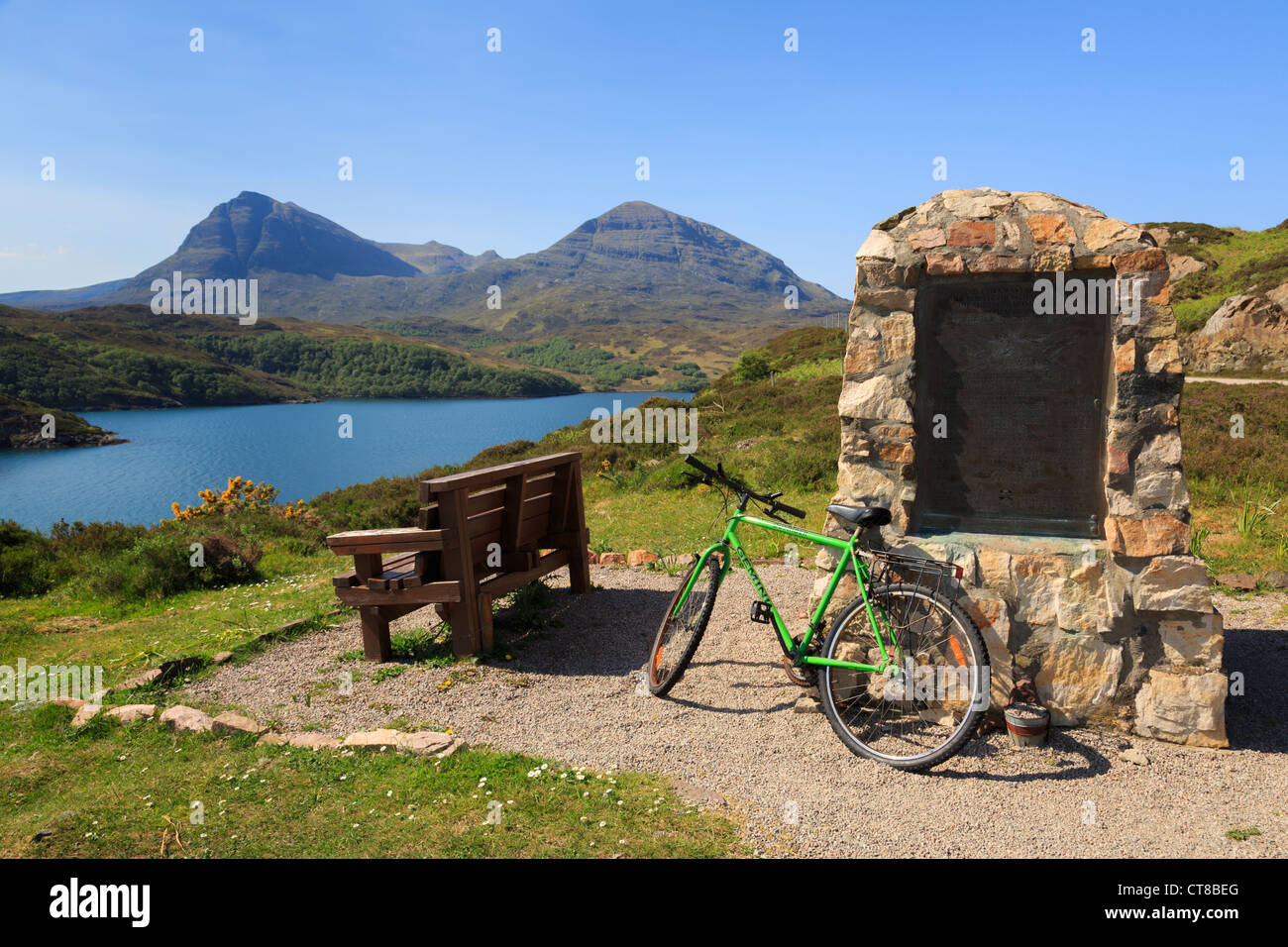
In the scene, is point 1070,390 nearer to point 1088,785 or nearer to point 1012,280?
point 1012,280

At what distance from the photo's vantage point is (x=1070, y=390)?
453 cm

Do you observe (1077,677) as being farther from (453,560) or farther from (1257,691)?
(453,560)

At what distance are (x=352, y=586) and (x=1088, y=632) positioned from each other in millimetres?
5220

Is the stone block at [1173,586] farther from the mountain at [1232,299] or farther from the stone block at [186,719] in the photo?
the mountain at [1232,299]

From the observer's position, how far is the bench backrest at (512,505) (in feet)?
18.8

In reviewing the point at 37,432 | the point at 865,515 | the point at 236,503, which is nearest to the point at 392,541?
the point at 865,515

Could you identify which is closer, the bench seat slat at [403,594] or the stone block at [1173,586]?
the stone block at [1173,586]

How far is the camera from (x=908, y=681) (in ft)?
14.4

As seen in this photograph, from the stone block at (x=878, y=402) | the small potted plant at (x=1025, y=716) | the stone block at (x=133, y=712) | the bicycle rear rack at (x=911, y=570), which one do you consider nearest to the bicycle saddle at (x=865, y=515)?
the bicycle rear rack at (x=911, y=570)

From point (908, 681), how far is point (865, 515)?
3.39 ft

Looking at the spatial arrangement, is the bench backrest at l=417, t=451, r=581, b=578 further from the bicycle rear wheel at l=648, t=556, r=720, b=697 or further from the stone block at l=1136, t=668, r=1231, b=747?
the stone block at l=1136, t=668, r=1231, b=747

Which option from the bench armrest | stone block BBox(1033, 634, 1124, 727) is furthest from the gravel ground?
the bench armrest

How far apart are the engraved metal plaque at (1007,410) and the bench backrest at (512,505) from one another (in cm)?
326

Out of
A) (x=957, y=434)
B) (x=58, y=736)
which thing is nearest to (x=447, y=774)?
(x=58, y=736)
